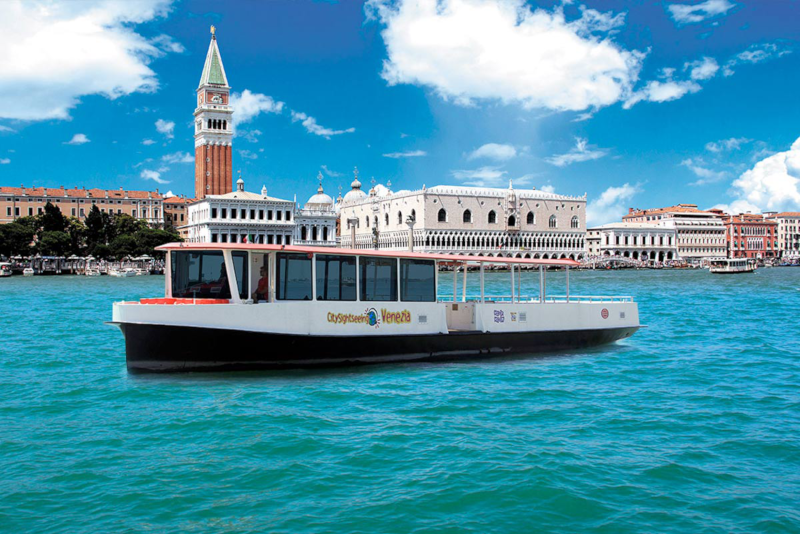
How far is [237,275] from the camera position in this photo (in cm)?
1327

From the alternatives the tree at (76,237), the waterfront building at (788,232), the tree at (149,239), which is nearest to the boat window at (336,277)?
the tree at (149,239)

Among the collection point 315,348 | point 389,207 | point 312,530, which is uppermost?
point 389,207

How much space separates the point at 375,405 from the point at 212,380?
10.4ft

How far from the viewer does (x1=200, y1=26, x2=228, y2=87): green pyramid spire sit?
9862cm

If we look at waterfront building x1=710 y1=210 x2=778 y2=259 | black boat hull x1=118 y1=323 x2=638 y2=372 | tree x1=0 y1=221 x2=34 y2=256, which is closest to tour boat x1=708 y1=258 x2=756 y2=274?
waterfront building x1=710 y1=210 x2=778 y2=259

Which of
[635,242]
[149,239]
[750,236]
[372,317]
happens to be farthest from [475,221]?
[372,317]

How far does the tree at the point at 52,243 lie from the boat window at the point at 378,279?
70832mm

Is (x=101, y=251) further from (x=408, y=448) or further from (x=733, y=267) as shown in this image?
(x=408, y=448)

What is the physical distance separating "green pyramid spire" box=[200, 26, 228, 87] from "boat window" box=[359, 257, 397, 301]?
90685 mm

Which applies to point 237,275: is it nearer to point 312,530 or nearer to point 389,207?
point 312,530

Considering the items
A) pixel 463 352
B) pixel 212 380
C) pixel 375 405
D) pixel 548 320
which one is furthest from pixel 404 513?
pixel 548 320

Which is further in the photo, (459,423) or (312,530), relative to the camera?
(459,423)

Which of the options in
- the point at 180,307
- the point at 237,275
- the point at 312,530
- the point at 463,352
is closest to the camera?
the point at 312,530

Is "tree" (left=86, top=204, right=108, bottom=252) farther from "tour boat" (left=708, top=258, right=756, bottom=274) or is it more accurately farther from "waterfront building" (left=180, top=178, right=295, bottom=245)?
"tour boat" (left=708, top=258, right=756, bottom=274)
